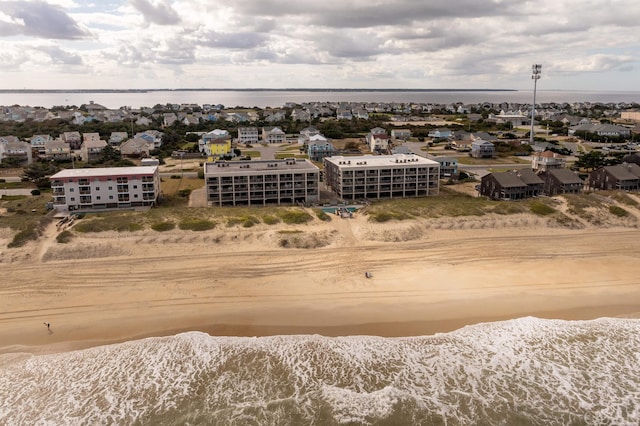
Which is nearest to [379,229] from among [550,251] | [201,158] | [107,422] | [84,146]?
[550,251]

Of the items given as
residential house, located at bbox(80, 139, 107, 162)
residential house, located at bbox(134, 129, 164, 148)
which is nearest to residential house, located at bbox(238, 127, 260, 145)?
residential house, located at bbox(134, 129, 164, 148)

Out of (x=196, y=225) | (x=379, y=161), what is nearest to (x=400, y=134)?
(x=379, y=161)

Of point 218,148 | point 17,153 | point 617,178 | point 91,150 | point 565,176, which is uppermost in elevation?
point 218,148

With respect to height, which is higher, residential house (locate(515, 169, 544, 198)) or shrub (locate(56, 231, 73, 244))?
residential house (locate(515, 169, 544, 198))

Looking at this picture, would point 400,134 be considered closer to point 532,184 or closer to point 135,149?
point 532,184

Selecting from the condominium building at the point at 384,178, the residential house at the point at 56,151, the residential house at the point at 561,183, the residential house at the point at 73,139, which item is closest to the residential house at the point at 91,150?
the residential house at the point at 56,151

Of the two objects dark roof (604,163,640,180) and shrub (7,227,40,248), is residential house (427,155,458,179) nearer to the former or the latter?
dark roof (604,163,640,180)
